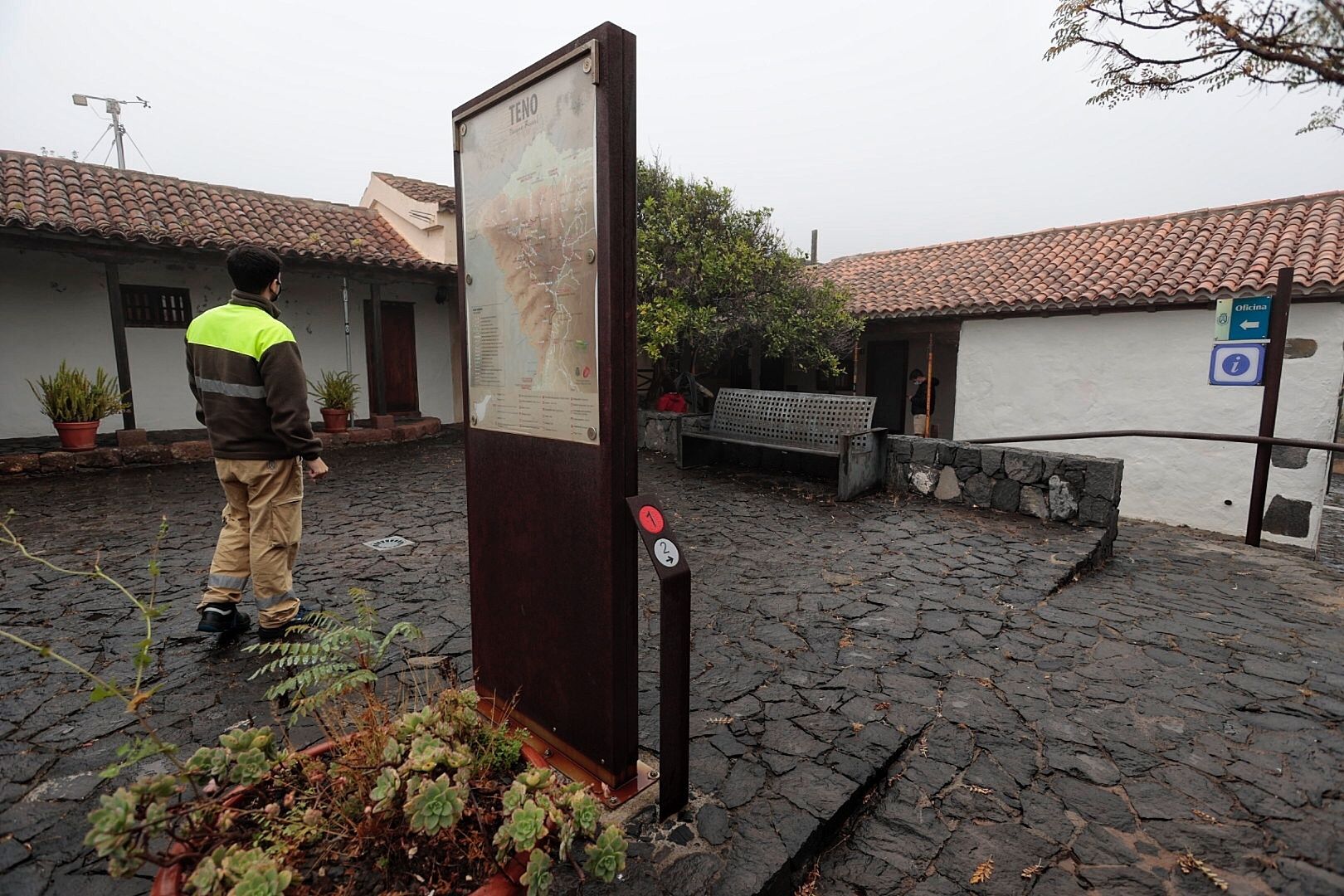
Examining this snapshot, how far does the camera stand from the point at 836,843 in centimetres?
224

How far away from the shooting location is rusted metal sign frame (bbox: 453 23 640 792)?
1904 mm

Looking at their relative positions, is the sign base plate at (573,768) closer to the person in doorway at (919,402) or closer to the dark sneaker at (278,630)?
the dark sneaker at (278,630)

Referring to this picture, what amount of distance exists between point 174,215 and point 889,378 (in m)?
13.8

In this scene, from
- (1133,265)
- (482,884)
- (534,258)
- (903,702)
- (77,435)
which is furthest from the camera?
(1133,265)

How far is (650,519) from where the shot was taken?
6.68ft

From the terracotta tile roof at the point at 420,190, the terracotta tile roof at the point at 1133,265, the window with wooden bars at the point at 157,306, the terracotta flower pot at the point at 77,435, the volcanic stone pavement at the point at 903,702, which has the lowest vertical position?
the volcanic stone pavement at the point at 903,702

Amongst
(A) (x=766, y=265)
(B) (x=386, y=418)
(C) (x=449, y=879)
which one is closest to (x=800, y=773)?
(C) (x=449, y=879)

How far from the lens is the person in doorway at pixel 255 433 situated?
310 centimetres

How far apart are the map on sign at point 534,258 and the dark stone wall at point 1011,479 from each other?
18.7 feet

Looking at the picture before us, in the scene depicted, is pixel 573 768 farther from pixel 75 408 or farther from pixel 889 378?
pixel 889 378

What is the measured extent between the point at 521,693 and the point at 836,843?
124 cm

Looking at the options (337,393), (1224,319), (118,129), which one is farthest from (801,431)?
(118,129)

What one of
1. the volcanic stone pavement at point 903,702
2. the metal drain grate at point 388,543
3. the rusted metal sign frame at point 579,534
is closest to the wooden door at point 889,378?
the volcanic stone pavement at point 903,702

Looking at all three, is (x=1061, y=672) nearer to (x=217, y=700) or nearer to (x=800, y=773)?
(x=800, y=773)
